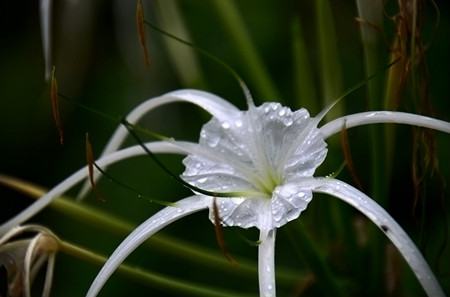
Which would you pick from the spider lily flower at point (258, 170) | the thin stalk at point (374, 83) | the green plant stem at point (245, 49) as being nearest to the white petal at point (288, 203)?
the spider lily flower at point (258, 170)

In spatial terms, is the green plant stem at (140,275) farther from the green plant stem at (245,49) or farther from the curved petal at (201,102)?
the green plant stem at (245,49)

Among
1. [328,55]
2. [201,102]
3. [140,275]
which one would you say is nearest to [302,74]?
[328,55]

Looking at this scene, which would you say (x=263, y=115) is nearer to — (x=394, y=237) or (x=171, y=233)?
(x=394, y=237)

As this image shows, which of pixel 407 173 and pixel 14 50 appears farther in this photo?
pixel 14 50

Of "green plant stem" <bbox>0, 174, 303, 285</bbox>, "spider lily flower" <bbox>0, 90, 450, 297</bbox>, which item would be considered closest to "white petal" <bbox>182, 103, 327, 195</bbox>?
"spider lily flower" <bbox>0, 90, 450, 297</bbox>

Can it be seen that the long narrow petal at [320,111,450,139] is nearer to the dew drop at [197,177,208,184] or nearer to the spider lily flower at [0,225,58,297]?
the dew drop at [197,177,208,184]

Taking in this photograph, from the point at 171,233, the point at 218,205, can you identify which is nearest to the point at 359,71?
Answer: the point at 171,233
